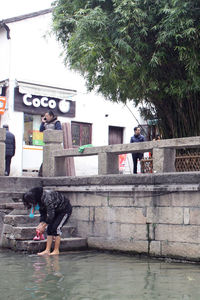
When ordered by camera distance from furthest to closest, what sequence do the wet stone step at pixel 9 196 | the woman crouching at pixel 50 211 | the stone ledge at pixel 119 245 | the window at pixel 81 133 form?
1. the window at pixel 81 133
2. the wet stone step at pixel 9 196
3. the stone ledge at pixel 119 245
4. the woman crouching at pixel 50 211

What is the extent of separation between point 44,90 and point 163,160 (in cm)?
→ 1273

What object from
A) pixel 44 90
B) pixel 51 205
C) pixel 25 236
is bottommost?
pixel 25 236

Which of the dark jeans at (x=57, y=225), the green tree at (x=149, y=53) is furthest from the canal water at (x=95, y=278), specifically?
the green tree at (x=149, y=53)

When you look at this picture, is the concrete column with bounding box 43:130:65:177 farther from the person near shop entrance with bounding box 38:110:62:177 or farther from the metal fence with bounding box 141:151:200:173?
the metal fence with bounding box 141:151:200:173

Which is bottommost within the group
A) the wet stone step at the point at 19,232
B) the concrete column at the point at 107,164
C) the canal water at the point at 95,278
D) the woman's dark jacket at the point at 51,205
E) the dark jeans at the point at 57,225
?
the canal water at the point at 95,278

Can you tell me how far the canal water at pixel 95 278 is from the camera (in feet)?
20.1

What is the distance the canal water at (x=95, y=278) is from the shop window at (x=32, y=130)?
1174 centimetres

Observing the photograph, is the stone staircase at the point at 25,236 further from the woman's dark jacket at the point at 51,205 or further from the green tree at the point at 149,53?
the green tree at the point at 149,53

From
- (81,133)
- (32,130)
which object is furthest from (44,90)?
(81,133)

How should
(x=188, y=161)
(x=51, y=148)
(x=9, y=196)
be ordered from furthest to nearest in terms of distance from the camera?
(x=51, y=148) → (x=9, y=196) → (x=188, y=161)

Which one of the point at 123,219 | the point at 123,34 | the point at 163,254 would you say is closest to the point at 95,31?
the point at 123,34

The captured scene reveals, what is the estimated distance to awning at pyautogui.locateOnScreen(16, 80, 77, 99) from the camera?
20281 millimetres

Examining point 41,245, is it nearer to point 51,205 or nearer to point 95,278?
point 51,205

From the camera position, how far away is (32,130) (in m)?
20.9
